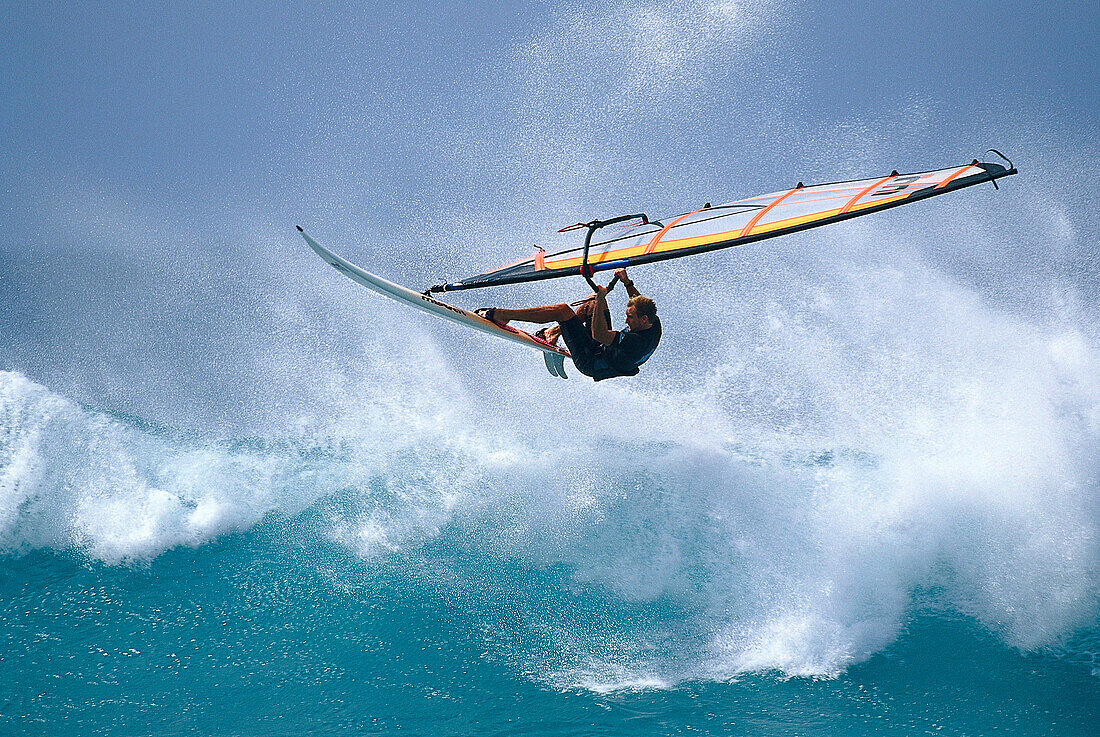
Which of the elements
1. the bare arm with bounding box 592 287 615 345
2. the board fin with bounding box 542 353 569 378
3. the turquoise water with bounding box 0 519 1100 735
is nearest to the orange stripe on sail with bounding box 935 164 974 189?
the bare arm with bounding box 592 287 615 345

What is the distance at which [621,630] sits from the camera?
6.01 m

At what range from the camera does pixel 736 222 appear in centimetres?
438

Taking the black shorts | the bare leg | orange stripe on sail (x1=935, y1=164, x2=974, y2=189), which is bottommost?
the black shorts

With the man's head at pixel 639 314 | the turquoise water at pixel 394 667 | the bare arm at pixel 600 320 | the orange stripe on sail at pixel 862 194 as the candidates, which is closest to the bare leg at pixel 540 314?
the bare arm at pixel 600 320

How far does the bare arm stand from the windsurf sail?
0.48 ft

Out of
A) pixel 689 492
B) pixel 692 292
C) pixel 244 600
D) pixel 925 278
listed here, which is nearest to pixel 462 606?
pixel 244 600

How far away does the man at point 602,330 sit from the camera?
4.07 metres

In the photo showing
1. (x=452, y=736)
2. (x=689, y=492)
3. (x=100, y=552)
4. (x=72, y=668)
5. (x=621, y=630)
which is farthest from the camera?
(x=689, y=492)

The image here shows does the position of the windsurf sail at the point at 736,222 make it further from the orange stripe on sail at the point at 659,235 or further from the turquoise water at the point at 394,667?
the turquoise water at the point at 394,667

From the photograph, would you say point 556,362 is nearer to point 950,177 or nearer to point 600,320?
point 600,320

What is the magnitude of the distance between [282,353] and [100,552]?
490 cm

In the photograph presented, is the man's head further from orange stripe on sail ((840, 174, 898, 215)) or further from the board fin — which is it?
orange stripe on sail ((840, 174, 898, 215))

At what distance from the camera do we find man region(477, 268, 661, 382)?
4.07 metres

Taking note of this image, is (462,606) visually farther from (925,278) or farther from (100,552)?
(925,278)
